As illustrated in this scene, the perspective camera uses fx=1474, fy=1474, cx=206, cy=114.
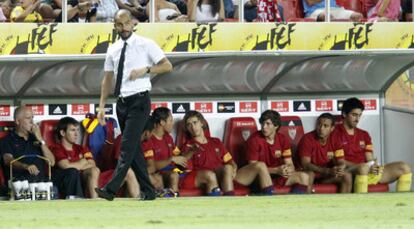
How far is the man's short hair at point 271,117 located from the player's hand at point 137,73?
151 inches

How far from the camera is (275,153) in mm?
17938

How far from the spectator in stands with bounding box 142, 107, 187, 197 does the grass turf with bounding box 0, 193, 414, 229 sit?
3.93ft

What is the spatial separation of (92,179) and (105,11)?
2.03 metres

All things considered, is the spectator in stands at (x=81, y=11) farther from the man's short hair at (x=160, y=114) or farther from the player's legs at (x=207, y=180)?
the player's legs at (x=207, y=180)

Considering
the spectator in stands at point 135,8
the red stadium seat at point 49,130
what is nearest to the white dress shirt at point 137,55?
the red stadium seat at point 49,130

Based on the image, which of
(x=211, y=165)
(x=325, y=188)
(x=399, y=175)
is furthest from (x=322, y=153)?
(x=211, y=165)

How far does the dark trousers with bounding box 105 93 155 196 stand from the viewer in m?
14.0

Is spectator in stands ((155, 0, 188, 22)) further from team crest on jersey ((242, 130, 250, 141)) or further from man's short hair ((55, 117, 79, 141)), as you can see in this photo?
team crest on jersey ((242, 130, 250, 141))

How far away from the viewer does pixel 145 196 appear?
14.6 meters

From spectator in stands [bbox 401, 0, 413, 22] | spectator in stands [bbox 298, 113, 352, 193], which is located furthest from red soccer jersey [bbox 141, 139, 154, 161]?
spectator in stands [bbox 401, 0, 413, 22]

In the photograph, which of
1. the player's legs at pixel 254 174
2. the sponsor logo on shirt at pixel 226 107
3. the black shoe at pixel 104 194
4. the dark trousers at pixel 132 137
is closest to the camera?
the dark trousers at pixel 132 137

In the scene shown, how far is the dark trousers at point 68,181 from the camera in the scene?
16672mm

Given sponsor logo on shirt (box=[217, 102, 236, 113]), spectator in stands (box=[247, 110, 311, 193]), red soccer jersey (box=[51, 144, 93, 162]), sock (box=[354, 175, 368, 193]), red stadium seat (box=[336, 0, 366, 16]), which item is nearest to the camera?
red soccer jersey (box=[51, 144, 93, 162])

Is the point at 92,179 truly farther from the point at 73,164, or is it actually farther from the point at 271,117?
the point at 271,117
